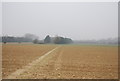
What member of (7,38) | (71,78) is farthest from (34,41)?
(71,78)

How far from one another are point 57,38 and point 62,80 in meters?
161

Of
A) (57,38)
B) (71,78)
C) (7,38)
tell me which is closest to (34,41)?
(57,38)

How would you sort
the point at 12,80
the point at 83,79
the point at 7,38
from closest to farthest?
1. the point at 12,80
2. the point at 83,79
3. the point at 7,38

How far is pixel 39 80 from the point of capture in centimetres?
1152

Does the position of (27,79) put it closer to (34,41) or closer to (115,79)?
(115,79)

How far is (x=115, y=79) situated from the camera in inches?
497

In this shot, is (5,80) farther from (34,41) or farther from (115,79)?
(34,41)

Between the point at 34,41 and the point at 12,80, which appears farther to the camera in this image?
the point at 34,41

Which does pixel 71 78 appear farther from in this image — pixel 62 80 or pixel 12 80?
pixel 12 80

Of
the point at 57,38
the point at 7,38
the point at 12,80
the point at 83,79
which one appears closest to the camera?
the point at 12,80

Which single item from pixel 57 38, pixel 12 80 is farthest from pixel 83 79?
pixel 57 38

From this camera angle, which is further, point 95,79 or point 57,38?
point 57,38

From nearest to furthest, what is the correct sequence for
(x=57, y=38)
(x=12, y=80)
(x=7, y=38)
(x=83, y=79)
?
(x=12, y=80) < (x=83, y=79) < (x=7, y=38) < (x=57, y=38)

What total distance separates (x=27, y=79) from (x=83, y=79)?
3242 mm
